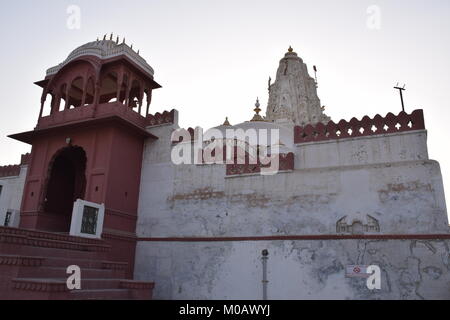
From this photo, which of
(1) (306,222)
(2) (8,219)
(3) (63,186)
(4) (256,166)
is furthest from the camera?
(3) (63,186)

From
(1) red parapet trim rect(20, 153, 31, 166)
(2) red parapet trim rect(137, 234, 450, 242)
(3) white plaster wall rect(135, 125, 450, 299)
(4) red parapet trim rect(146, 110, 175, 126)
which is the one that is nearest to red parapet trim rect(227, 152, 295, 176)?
(3) white plaster wall rect(135, 125, 450, 299)

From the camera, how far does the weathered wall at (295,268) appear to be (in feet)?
27.2

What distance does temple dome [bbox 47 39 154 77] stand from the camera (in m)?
12.6

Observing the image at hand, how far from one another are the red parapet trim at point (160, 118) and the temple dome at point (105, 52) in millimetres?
1792

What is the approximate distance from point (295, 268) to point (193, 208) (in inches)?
144

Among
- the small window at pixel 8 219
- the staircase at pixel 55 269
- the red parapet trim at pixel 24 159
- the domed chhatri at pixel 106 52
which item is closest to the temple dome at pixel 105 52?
the domed chhatri at pixel 106 52

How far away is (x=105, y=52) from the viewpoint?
42.1 ft

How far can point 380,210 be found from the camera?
908cm

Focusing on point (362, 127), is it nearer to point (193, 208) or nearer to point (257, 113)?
point (193, 208)

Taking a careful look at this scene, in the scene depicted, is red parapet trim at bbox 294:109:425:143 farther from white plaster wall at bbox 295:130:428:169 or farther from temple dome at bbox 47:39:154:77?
temple dome at bbox 47:39:154:77

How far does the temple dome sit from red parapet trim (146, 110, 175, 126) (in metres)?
1.79

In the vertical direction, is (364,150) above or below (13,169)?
below

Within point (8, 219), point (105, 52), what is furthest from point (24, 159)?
point (105, 52)
